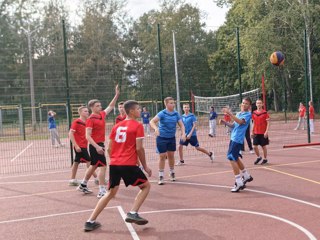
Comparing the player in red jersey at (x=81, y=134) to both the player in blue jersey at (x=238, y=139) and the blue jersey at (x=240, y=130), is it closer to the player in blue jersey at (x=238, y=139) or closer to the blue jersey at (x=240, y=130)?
the player in blue jersey at (x=238, y=139)

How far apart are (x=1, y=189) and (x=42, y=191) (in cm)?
124

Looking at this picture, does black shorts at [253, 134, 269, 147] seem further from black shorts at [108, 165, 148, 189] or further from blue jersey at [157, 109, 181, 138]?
black shorts at [108, 165, 148, 189]

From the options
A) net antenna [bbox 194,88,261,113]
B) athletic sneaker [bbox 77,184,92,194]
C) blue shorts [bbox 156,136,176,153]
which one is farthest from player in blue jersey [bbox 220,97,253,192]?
net antenna [bbox 194,88,261,113]

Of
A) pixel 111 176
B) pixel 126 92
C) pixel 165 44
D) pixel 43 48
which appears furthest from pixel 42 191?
pixel 165 44

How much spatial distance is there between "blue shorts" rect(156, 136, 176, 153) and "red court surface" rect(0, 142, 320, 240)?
76cm

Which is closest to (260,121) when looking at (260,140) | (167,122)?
(260,140)

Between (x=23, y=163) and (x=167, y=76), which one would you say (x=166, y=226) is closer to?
(x=23, y=163)

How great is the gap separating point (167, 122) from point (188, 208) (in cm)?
264

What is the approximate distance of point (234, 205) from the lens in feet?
22.1

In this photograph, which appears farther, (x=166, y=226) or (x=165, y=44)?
(x=165, y=44)

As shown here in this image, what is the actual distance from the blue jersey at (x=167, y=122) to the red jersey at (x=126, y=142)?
3.10 metres

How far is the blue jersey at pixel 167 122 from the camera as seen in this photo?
885 centimetres

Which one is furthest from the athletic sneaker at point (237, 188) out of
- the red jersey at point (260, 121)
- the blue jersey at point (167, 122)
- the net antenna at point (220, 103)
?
the net antenna at point (220, 103)

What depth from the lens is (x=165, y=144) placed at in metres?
8.91
